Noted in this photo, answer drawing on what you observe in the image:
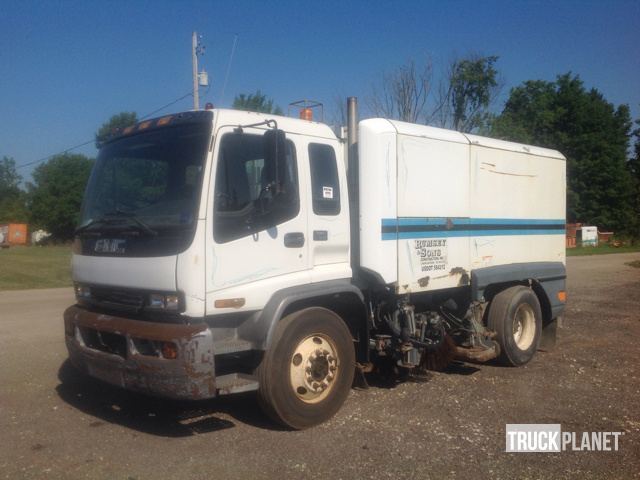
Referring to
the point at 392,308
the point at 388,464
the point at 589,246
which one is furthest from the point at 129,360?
the point at 589,246

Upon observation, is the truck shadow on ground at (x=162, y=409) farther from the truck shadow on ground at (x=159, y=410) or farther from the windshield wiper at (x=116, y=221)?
the windshield wiper at (x=116, y=221)

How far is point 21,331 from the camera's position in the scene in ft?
34.5

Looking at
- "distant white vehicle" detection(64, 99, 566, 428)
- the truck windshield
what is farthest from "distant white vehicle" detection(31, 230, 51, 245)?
"distant white vehicle" detection(64, 99, 566, 428)

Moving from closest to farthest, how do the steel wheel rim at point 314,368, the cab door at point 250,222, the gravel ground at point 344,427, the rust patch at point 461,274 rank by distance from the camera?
1. the gravel ground at point 344,427
2. the cab door at point 250,222
3. the steel wheel rim at point 314,368
4. the rust patch at point 461,274

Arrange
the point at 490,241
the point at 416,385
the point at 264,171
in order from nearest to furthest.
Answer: the point at 264,171 < the point at 416,385 < the point at 490,241

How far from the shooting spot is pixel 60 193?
2373 inches

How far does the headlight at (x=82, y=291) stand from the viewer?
5.85 m

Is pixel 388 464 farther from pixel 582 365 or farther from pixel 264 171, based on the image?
pixel 582 365

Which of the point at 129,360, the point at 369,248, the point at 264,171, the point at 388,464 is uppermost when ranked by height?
the point at 264,171

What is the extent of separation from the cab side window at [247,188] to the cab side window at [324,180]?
0.43 metres

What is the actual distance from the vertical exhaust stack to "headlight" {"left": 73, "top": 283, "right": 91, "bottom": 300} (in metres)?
2.54

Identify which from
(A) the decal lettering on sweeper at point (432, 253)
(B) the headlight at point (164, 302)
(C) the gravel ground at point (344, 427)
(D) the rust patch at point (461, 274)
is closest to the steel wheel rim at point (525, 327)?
(C) the gravel ground at point (344, 427)

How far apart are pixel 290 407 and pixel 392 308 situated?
5.74 ft

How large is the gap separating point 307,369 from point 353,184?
1.89 metres
